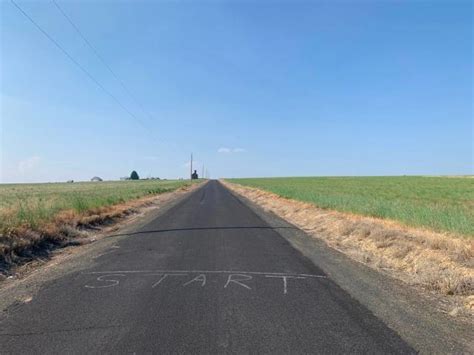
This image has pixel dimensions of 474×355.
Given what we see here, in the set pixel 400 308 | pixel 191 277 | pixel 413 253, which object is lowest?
pixel 400 308

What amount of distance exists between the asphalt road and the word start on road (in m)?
0.02

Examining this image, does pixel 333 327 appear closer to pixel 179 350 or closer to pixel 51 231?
pixel 179 350

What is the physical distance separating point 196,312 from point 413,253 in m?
6.29

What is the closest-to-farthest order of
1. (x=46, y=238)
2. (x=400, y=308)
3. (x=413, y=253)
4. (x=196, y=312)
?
(x=196, y=312), (x=400, y=308), (x=413, y=253), (x=46, y=238)

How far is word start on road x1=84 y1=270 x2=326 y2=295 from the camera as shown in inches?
288

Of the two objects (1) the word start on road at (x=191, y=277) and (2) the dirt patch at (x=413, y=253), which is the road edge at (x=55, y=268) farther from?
(2) the dirt patch at (x=413, y=253)

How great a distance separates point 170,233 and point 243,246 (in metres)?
3.63

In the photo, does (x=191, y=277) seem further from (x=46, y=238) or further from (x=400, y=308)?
(x=46, y=238)

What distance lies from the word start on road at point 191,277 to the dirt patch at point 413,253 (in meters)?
2.14

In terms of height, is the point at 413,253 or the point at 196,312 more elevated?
the point at 413,253

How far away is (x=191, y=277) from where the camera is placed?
782cm

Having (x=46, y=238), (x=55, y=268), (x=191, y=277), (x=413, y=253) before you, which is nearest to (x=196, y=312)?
(x=191, y=277)

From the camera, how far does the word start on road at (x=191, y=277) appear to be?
731cm

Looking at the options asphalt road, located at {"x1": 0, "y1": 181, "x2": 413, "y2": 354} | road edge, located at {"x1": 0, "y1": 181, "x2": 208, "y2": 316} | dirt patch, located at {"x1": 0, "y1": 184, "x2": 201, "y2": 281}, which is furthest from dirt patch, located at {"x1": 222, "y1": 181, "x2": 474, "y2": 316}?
dirt patch, located at {"x1": 0, "y1": 184, "x2": 201, "y2": 281}
